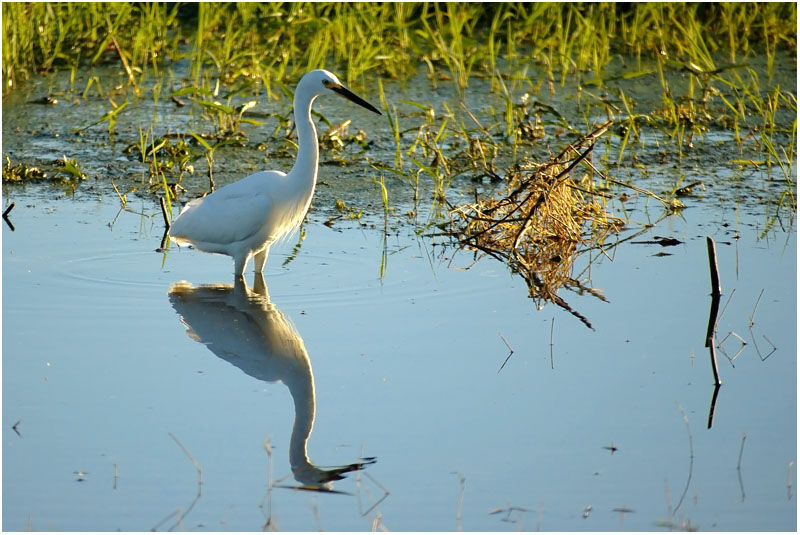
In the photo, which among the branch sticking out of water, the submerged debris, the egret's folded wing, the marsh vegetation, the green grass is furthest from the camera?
the green grass

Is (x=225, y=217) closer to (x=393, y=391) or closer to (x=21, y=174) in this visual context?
(x=393, y=391)

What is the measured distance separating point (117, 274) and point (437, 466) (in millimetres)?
2458

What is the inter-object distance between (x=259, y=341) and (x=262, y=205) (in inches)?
35.6

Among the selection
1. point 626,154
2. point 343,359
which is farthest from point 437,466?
point 626,154

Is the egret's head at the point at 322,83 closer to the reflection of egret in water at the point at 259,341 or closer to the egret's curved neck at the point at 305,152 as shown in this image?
the egret's curved neck at the point at 305,152

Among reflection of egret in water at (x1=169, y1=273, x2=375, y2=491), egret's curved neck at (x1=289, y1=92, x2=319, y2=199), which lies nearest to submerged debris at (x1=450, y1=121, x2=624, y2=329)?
egret's curved neck at (x1=289, y1=92, x2=319, y2=199)

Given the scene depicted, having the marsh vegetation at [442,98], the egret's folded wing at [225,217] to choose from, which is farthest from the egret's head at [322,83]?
the marsh vegetation at [442,98]

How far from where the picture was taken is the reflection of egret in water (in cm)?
333

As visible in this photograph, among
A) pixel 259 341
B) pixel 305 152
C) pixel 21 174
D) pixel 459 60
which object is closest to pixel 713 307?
pixel 259 341

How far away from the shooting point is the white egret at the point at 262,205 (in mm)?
5184

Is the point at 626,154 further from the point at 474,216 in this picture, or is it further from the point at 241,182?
the point at 241,182

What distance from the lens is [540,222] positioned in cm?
574

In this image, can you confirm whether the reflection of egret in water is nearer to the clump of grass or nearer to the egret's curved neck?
the egret's curved neck

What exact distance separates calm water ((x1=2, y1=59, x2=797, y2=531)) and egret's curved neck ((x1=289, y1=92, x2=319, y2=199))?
1.42 feet
